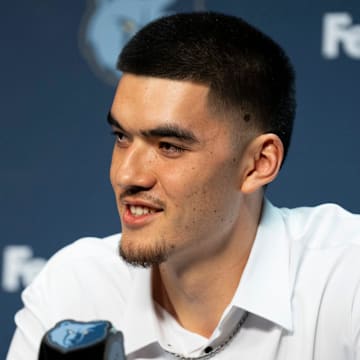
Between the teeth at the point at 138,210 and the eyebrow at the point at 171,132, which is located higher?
the eyebrow at the point at 171,132

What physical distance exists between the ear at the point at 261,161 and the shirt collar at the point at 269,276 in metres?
0.09

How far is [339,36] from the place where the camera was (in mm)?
2098

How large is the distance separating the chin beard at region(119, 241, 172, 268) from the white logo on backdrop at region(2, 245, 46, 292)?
0.90 meters

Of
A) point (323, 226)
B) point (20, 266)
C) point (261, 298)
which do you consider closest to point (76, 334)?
point (261, 298)

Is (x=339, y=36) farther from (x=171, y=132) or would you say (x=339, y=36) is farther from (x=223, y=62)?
(x=171, y=132)

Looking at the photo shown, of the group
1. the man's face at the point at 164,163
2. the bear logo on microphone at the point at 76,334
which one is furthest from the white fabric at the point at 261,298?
the bear logo on microphone at the point at 76,334

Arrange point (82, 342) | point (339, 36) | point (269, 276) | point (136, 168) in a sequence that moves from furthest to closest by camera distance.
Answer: point (339, 36)
point (269, 276)
point (136, 168)
point (82, 342)

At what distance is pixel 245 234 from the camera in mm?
1484

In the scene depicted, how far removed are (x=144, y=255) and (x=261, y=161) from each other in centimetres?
28

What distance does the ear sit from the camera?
4.75ft

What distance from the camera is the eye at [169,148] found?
1.35m

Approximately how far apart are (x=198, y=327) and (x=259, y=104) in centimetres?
39

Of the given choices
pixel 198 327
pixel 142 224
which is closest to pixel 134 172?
pixel 142 224

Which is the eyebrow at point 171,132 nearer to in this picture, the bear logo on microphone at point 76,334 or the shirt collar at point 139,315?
the shirt collar at point 139,315
